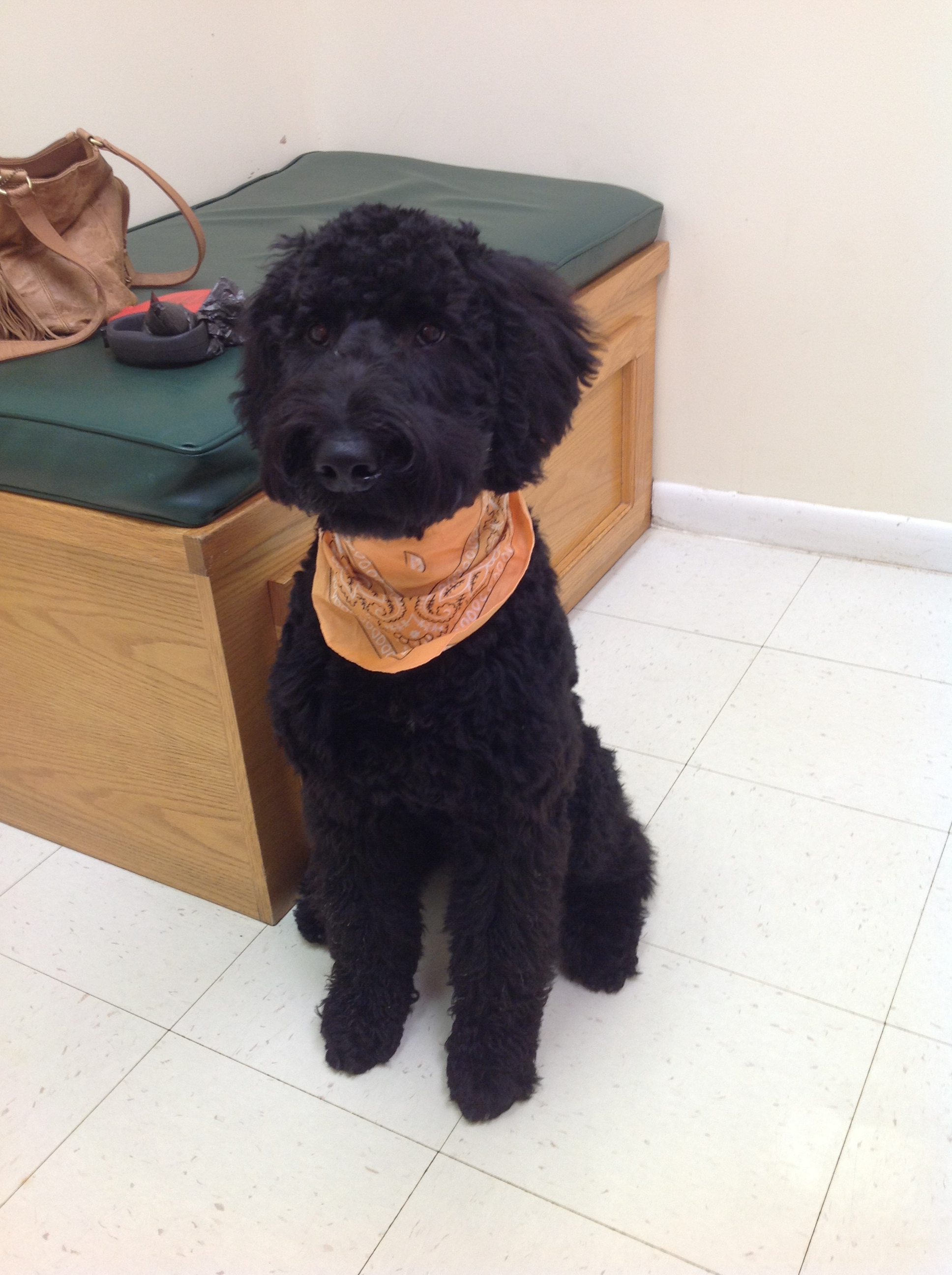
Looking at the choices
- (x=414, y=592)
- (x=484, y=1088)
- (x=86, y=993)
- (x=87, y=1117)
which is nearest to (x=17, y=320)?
(x=414, y=592)

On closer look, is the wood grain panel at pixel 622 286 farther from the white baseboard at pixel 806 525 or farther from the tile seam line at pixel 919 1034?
the tile seam line at pixel 919 1034

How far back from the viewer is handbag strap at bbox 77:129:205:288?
146cm

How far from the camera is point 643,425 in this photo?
7.50 feet

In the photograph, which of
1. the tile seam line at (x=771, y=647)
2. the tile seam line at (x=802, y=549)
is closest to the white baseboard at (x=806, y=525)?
the tile seam line at (x=802, y=549)

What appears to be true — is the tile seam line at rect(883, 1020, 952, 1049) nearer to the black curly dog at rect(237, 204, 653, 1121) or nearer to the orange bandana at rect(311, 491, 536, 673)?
the black curly dog at rect(237, 204, 653, 1121)

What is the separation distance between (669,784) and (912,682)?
1.73 feet

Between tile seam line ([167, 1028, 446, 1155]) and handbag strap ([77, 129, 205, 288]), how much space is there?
1.09 m

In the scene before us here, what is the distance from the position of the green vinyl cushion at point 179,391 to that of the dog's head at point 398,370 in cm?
14

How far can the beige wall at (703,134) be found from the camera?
187cm

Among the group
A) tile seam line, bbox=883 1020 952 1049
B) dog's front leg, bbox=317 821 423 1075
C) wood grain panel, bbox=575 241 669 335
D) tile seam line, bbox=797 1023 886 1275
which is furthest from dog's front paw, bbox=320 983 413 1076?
wood grain panel, bbox=575 241 669 335

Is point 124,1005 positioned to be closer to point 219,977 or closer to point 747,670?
point 219,977

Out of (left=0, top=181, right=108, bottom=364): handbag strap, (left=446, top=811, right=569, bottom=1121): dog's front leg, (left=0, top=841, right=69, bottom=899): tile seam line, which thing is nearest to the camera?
(left=446, top=811, right=569, bottom=1121): dog's front leg

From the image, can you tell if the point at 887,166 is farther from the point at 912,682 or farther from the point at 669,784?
the point at 669,784

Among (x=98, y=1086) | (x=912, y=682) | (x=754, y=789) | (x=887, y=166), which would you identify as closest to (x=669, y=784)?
(x=754, y=789)
